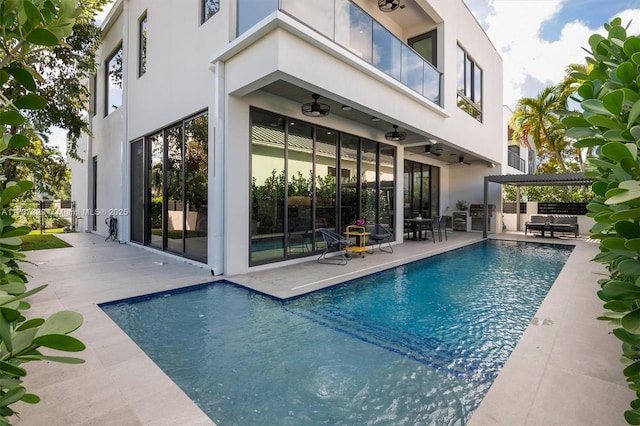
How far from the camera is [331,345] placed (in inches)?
139

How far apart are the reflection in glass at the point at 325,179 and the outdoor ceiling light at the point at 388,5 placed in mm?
3911

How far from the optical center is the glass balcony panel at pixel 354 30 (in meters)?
6.19

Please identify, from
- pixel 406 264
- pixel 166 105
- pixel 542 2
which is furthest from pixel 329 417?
pixel 542 2

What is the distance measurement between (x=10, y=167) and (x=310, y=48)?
1018cm

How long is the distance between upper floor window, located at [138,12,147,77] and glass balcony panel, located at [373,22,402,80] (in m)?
7.05

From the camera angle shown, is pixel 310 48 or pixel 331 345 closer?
pixel 331 345

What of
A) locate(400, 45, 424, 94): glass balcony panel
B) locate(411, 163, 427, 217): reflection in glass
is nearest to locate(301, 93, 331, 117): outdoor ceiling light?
locate(400, 45, 424, 94): glass balcony panel

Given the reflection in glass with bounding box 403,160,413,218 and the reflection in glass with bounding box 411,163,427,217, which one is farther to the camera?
the reflection in glass with bounding box 411,163,427,217

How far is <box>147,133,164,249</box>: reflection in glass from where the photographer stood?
8.93 meters

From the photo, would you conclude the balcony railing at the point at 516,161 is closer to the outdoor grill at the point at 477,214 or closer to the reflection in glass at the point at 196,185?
the outdoor grill at the point at 477,214

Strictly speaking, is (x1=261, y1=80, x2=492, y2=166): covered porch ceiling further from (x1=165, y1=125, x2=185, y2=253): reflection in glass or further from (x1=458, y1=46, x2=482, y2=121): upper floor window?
(x1=165, y1=125, x2=185, y2=253): reflection in glass

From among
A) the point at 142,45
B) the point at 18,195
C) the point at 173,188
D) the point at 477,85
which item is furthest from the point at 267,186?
the point at 477,85

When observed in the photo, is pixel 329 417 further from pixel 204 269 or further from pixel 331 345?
pixel 204 269

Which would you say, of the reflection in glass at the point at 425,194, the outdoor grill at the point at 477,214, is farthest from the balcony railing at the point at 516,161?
the reflection in glass at the point at 425,194
